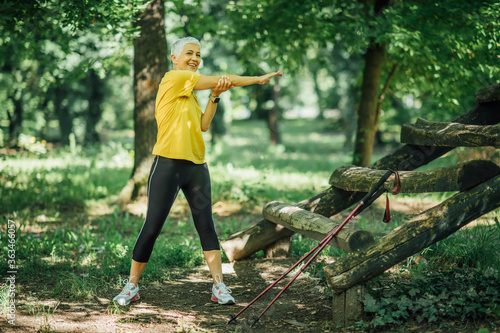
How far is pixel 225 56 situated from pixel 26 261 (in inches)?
513

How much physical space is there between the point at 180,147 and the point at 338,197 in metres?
1.80

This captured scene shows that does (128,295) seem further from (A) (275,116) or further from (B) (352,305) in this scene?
(A) (275,116)

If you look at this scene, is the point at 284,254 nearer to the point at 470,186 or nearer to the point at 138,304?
the point at 138,304

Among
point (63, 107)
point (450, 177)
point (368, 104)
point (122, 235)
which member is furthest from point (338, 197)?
point (63, 107)

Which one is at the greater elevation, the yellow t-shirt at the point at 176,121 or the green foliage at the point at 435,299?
the yellow t-shirt at the point at 176,121

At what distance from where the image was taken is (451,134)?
145 inches

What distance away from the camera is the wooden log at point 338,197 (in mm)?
4324

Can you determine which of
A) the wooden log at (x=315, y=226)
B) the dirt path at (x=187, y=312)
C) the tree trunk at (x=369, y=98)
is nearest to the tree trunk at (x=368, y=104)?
the tree trunk at (x=369, y=98)

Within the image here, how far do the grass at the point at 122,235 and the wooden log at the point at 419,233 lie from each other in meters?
0.30

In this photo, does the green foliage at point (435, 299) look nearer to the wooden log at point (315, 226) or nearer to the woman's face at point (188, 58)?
→ the wooden log at point (315, 226)

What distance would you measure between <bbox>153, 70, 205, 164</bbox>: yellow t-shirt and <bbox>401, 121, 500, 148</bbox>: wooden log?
6.72 feet

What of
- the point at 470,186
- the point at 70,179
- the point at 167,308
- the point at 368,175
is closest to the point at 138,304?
the point at 167,308

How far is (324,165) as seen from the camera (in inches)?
530

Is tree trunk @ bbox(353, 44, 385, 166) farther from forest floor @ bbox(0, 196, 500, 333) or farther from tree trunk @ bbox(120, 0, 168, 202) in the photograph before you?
forest floor @ bbox(0, 196, 500, 333)
